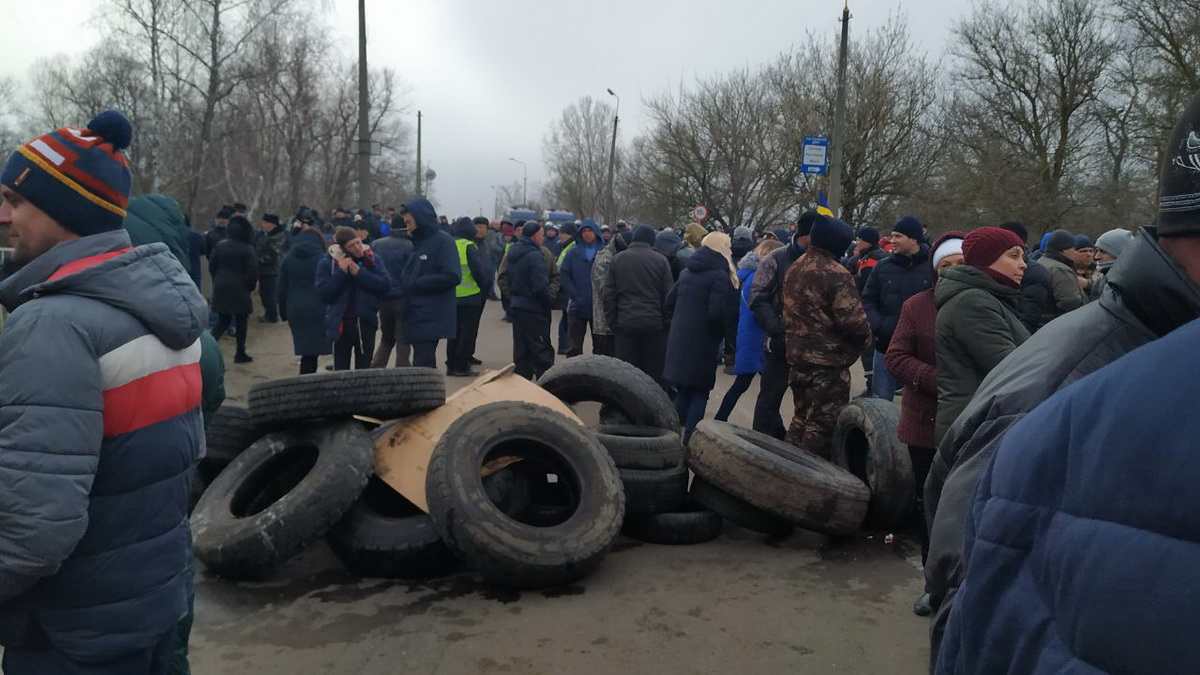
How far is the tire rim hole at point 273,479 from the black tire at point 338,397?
0.25 meters

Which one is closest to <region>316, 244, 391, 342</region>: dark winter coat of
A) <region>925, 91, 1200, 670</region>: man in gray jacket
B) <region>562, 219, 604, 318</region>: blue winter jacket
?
<region>562, 219, 604, 318</region>: blue winter jacket

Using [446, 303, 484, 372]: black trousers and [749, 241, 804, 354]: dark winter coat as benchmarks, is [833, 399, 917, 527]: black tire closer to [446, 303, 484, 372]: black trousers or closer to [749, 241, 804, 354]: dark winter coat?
[749, 241, 804, 354]: dark winter coat

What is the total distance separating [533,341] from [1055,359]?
29.0 ft

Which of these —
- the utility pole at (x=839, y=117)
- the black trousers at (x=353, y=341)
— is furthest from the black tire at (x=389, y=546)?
the utility pole at (x=839, y=117)

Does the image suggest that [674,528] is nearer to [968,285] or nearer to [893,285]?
[968,285]

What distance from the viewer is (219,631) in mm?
4398

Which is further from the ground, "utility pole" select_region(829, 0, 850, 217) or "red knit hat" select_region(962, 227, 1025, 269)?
"utility pole" select_region(829, 0, 850, 217)

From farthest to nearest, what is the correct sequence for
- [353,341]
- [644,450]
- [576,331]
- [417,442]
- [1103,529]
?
1. [576,331]
2. [353,341]
3. [644,450]
4. [417,442]
5. [1103,529]

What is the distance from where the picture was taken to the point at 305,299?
9594 millimetres

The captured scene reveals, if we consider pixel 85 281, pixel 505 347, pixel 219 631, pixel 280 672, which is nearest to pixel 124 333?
pixel 85 281

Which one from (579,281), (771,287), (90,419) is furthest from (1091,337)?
(579,281)

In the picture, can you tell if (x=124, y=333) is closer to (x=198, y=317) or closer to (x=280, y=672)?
(x=198, y=317)

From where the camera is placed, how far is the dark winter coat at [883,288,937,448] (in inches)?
201

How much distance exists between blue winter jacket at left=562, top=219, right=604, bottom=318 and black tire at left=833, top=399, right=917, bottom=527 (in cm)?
554
